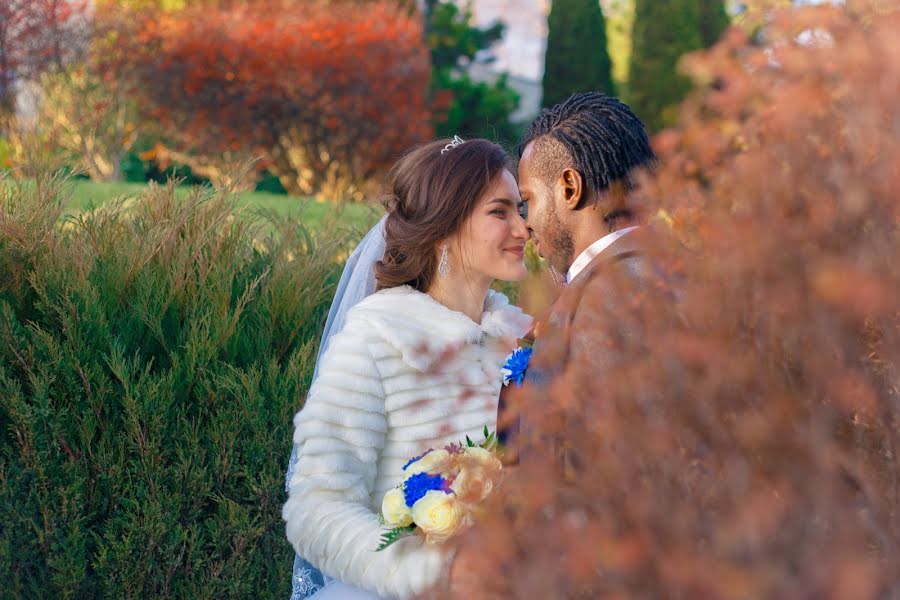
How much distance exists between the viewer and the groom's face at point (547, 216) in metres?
2.55

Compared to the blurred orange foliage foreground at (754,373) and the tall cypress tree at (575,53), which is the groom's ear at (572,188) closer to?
the blurred orange foliage foreground at (754,373)

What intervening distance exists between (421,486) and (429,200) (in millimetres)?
1029

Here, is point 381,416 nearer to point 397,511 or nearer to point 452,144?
point 397,511

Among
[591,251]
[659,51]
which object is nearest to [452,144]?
[591,251]

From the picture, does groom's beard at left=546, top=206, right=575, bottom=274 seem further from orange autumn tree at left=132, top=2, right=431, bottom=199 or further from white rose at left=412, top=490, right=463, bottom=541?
orange autumn tree at left=132, top=2, right=431, bottom=199

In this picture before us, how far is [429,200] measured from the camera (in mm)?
3113

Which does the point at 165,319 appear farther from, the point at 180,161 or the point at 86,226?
the point at 180,161

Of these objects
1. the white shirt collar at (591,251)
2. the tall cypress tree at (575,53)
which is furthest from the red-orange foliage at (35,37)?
the white shirt collar at (591,251)

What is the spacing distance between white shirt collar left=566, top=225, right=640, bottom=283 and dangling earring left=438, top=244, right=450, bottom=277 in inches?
29.7

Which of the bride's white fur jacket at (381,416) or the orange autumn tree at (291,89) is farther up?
the bride's white fur jacket at (381,416)

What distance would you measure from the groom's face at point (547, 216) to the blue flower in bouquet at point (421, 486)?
0.63m

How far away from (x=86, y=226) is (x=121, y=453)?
1071mm

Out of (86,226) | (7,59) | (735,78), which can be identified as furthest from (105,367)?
(7,59)

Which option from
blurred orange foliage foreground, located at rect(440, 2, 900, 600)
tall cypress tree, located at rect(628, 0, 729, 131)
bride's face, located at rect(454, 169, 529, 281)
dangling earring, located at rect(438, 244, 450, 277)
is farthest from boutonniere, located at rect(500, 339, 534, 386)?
tall cypress tree, located at rect(628, 0, 729, 131)
